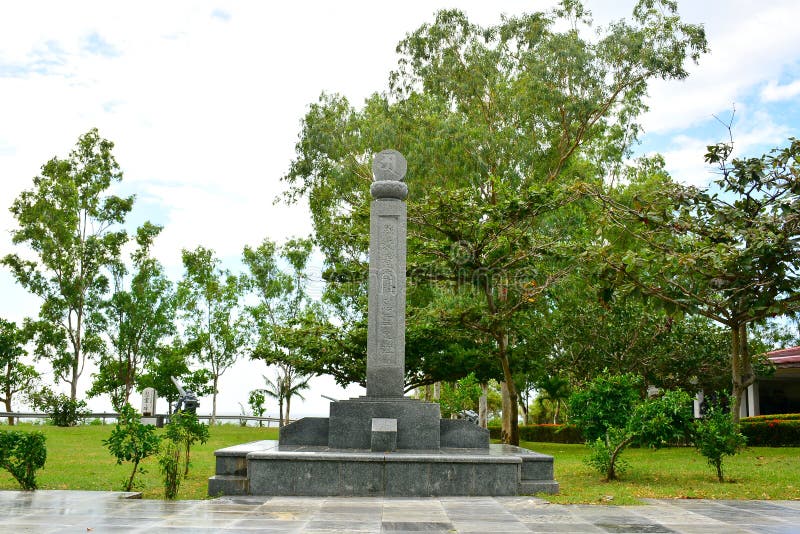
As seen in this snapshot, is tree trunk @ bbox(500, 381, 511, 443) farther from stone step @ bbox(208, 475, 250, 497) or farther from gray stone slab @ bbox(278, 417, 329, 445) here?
stone step @ bbox(208, 475, 250, 497)

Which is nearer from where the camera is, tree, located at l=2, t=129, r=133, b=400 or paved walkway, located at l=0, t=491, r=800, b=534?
paved walkway, located at l=0, t=491, r=800, b=534

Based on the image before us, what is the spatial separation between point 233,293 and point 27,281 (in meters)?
7.90

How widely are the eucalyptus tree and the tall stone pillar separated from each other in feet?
23.0

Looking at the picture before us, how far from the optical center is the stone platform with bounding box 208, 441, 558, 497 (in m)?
8.34

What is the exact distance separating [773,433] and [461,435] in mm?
12987

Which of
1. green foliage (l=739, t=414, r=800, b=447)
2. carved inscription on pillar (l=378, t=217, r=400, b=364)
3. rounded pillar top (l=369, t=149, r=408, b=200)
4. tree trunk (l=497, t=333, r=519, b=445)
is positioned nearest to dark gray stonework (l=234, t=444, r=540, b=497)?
carved inscription on pillar (l=378, t=217, r=400, b=364)

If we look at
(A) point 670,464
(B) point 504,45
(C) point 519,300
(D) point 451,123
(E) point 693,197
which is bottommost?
(A) point 670,464

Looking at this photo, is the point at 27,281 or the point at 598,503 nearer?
the point at 598,503

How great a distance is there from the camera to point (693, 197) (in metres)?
13.5

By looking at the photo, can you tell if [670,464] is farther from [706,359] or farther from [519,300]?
[706,359]

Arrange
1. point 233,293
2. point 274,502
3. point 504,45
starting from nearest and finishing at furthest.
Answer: point 274,502
point 504,45
point 233,293

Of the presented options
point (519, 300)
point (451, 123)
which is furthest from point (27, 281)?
point (519, 300)

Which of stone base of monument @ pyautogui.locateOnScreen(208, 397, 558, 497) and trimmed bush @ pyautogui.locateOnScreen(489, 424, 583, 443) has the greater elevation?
stone base of monument @ pyautogui.locateOnScreen(208, 397, 558, 497)

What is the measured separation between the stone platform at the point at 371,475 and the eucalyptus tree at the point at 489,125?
9.15 m
